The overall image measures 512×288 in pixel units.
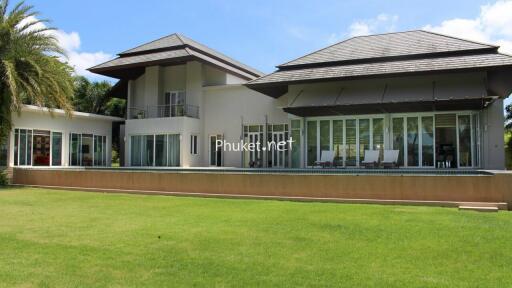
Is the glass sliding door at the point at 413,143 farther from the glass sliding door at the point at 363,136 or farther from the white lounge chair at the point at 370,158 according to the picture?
the glass sliding door at the point at 363,136

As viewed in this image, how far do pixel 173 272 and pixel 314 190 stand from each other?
30.9ft

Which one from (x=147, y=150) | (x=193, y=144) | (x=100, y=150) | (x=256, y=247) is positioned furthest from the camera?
(x=100, y=150)

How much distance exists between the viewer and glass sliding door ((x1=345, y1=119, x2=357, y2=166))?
24.1 m

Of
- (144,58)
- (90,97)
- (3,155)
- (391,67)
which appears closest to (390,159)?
(391,67)

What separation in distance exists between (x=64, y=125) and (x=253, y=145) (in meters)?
11.3

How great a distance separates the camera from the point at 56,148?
28172 millimetres

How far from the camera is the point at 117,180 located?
63.3 feet

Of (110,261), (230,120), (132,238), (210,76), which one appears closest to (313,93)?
(230,120)

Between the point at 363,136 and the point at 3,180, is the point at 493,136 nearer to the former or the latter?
the point at 363,136

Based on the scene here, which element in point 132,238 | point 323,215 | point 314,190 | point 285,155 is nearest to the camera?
point 132,238

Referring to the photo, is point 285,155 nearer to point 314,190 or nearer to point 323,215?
point 314,190

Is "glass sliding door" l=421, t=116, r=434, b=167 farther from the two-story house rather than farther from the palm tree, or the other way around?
the palm tree

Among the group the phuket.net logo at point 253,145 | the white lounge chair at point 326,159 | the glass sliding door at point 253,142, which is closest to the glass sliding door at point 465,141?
the white lounge chair at point 326,159

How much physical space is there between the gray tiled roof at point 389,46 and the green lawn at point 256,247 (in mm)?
12020
